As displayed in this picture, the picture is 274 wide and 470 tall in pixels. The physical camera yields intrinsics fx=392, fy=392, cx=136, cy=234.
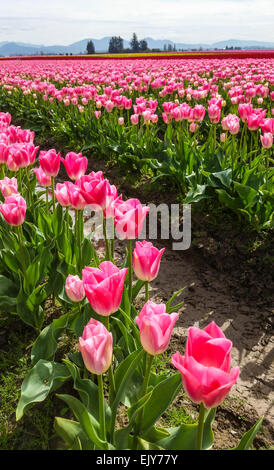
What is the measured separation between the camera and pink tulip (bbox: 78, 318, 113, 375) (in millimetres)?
1219

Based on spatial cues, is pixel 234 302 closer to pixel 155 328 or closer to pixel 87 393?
pixel 87 393

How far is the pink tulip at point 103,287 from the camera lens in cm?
133

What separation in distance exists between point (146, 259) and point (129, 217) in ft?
0.69

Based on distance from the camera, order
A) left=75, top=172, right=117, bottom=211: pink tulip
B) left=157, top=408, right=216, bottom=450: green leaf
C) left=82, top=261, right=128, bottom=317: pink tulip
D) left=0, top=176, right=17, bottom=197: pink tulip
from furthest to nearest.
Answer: left=0, top=176, right=17, bottom=197: pink tulip → left=75, top=172, right=117, bottom=211: pink tulip → left=157, top=408, right=216, bottom=450: green leaf → left=82, top=261, right=128, bottom=317: pink tulip

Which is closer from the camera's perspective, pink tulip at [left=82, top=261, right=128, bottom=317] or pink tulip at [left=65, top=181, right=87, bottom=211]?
pink tulip at [left=82, top=261, right=128, bottom=317]

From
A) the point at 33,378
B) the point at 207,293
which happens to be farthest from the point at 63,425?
the point at 207,293

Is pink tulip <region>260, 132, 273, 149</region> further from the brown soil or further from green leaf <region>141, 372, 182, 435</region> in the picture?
green leaf <region>141, 372, 182, 435</region>

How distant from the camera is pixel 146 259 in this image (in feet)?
5.37

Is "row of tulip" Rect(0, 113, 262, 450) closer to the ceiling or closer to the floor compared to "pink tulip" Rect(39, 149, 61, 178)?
closer to the floor

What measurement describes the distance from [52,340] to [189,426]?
Result: 883 millimetres

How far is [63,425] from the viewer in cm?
154

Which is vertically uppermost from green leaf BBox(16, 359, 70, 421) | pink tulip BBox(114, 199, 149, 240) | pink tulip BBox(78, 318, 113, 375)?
pink tulip BBox(114, 199, 149, 240)

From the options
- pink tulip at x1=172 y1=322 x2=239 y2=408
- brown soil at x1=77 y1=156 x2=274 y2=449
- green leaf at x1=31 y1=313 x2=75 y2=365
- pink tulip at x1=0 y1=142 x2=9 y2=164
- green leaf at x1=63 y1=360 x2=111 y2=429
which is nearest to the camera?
pink tulip at x1=172 y1=322 x2=239 y2=408

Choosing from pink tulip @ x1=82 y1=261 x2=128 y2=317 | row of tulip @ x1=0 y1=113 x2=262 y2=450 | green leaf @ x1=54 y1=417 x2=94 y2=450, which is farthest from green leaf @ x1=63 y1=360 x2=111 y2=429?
pink tulip @ x1=82 y1=261 x2=128 y2=317
